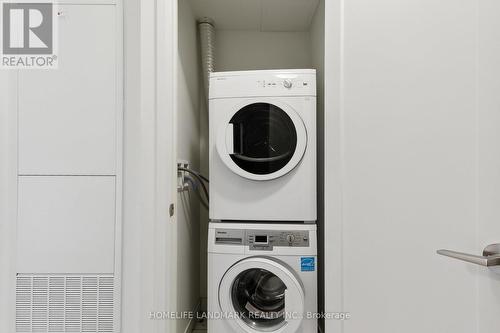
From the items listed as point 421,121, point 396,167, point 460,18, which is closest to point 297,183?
point 396,167

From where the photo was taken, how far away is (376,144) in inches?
42.4

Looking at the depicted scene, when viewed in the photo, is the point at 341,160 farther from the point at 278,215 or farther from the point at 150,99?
the point at 150,99

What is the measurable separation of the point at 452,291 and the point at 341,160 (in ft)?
2.06

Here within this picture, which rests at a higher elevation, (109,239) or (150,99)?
(150,99)

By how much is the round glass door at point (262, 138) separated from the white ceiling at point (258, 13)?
38.5 inches

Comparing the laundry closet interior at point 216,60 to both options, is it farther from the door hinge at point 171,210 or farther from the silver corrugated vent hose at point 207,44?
the door hinge at point 171,210

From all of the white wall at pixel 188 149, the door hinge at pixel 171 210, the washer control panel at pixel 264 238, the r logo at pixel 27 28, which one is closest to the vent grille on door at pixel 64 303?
the door hinge at pixel 171 210

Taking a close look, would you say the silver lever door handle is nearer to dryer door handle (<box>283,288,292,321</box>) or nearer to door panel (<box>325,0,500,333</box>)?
door panel (<box>325,0,500,333</box>)

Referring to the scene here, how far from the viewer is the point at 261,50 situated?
261cm

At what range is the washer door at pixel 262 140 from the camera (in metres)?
1.70

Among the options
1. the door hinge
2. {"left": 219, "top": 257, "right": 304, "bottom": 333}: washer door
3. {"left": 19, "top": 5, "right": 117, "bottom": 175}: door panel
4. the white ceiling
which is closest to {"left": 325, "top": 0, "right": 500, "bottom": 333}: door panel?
{"left": 219, "top": 257, "right": 304, "bottom": 333}: washer door

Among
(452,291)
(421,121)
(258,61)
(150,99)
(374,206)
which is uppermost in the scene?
(258,61)

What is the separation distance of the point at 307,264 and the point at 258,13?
1896 mm

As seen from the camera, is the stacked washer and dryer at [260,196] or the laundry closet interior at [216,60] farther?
the laundry closet interior at [216,60]
